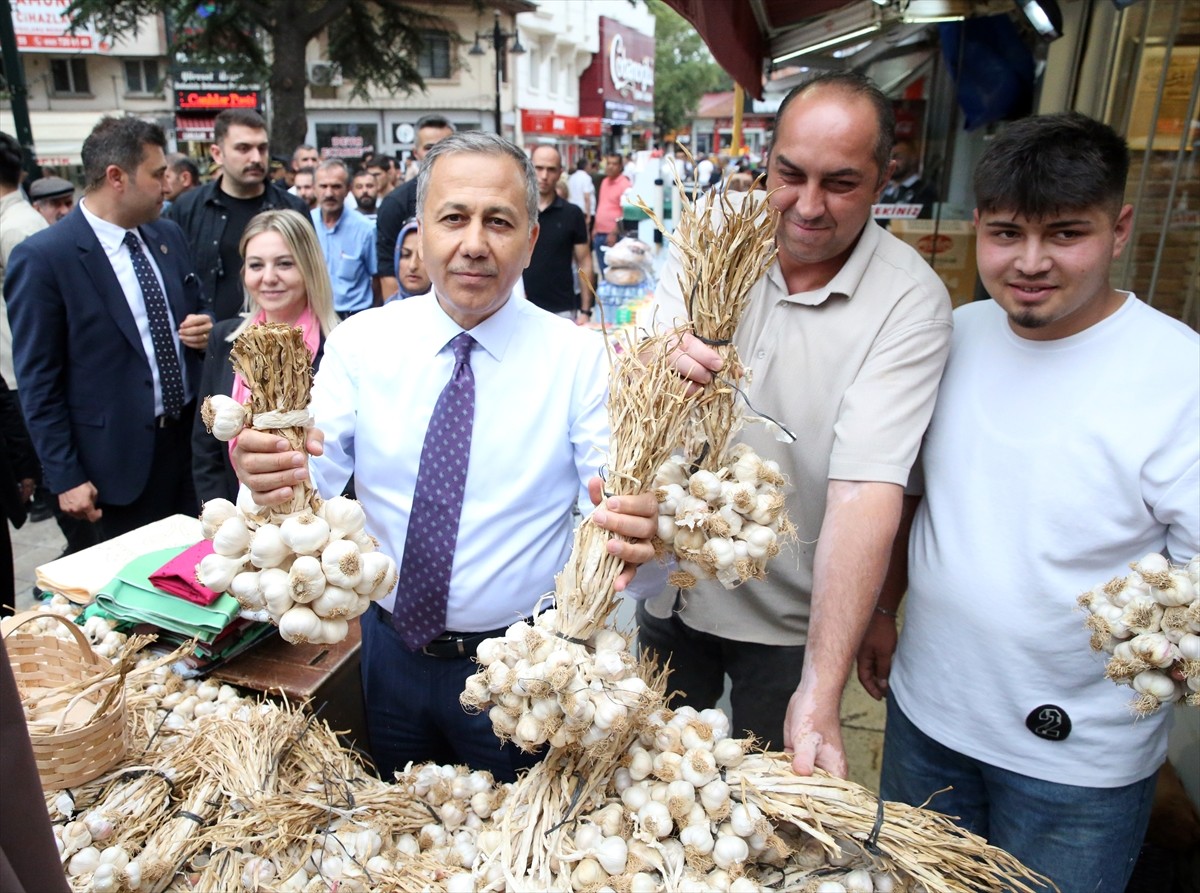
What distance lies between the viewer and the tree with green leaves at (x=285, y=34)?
1548 centimetres

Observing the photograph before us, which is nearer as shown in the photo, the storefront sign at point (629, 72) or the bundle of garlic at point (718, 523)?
the bundle of garlic at point (718, 523)

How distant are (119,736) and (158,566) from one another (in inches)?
25.5

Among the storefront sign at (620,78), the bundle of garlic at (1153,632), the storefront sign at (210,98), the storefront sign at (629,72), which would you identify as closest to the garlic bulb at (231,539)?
the bundle of garlic at (1153,632)

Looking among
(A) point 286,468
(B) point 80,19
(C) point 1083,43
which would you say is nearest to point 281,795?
(A) point 286,468

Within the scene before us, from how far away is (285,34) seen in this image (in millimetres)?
15555

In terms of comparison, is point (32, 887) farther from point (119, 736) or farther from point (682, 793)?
point (119, 736)

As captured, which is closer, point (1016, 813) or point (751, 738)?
point (751, 738)

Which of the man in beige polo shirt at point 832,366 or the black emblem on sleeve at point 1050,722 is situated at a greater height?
the man in beige polo shirt at point 832,366

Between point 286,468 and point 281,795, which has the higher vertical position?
point 286,468

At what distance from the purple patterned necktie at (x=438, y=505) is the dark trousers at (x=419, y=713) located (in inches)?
4.0

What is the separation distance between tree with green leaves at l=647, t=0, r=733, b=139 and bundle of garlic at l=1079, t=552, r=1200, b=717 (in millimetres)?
55725

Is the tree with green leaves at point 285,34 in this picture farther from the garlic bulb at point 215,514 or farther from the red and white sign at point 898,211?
the garlic bulb at point 215,514

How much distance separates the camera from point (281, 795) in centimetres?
156

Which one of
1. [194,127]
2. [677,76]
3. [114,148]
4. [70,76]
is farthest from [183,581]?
[677,76]
